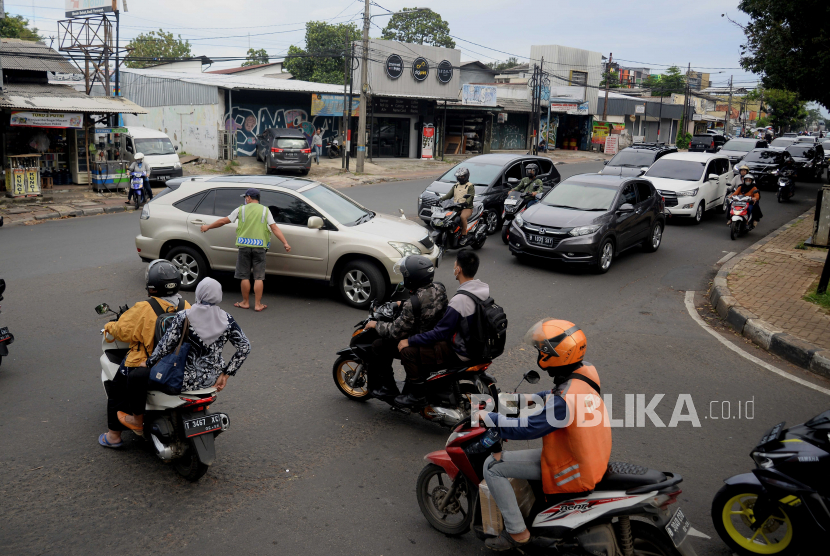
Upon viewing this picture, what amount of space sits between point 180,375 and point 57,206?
16789mm

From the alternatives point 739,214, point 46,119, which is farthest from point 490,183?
point 46,119

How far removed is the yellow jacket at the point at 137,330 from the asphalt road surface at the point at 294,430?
0.90 m

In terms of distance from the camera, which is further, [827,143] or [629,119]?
[629,119]

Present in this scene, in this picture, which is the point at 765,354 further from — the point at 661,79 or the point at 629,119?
the point at 661,79

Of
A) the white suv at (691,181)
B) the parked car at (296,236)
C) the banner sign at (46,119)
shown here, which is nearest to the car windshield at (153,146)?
the banner sign at (46,119)

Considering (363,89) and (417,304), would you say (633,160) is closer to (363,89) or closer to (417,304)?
(363,89)

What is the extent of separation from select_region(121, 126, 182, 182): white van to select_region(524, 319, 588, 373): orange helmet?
21910mm

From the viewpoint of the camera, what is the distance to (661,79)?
73.7 meters

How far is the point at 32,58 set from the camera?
2316 centimetres

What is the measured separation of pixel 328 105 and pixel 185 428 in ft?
101

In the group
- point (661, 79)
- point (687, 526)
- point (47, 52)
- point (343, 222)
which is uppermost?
point (661, 79)

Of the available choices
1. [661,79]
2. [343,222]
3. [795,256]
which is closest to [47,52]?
[343,222]

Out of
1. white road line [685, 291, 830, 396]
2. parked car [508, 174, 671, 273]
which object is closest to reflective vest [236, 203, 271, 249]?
parked car [508, 174, 671, 273]

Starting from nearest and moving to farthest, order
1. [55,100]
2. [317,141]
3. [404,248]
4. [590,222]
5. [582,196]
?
1. [404,248]
2. [590,222]
3. [582,196]
4. [55,100]
5. [317,141]
